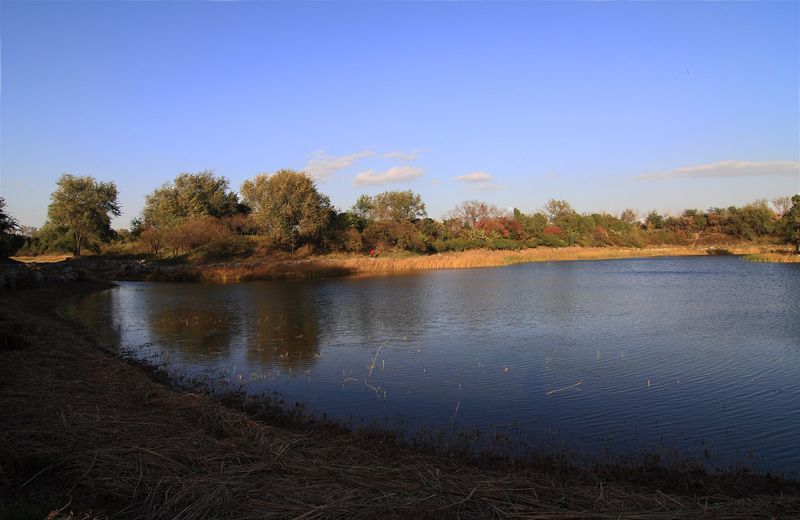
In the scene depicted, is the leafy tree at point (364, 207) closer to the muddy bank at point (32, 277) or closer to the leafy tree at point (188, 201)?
the leafy tree at point (188, 201)

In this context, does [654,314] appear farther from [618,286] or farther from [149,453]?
[149,453]

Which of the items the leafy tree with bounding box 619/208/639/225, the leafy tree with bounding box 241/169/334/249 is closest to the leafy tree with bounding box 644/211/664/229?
the leafy tree with bounding box 619/208/639/225

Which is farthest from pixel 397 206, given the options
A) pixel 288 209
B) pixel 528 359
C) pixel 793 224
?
pixel 528 359

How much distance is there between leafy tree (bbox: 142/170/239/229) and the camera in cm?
5425

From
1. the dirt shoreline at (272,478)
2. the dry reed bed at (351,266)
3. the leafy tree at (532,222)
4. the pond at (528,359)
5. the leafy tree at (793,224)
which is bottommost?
the pond at (528,359)

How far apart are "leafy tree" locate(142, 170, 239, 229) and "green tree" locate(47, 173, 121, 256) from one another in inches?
178

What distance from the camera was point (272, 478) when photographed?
4.45m

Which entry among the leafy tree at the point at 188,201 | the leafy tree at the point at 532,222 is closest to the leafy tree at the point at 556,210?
the leafy tree at the point at 532,222

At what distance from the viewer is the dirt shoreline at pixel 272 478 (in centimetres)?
388

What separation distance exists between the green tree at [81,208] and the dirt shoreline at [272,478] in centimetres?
5528

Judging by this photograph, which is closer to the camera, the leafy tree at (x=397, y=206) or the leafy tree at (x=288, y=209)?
the leafy tree at (x=288, y=209)

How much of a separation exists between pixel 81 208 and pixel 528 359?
2249 inches

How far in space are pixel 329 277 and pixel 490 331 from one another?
2495 cm

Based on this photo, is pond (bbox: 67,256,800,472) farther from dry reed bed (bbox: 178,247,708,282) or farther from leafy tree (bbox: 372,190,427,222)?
leafy tree (bbox: 372,190,427,222)
